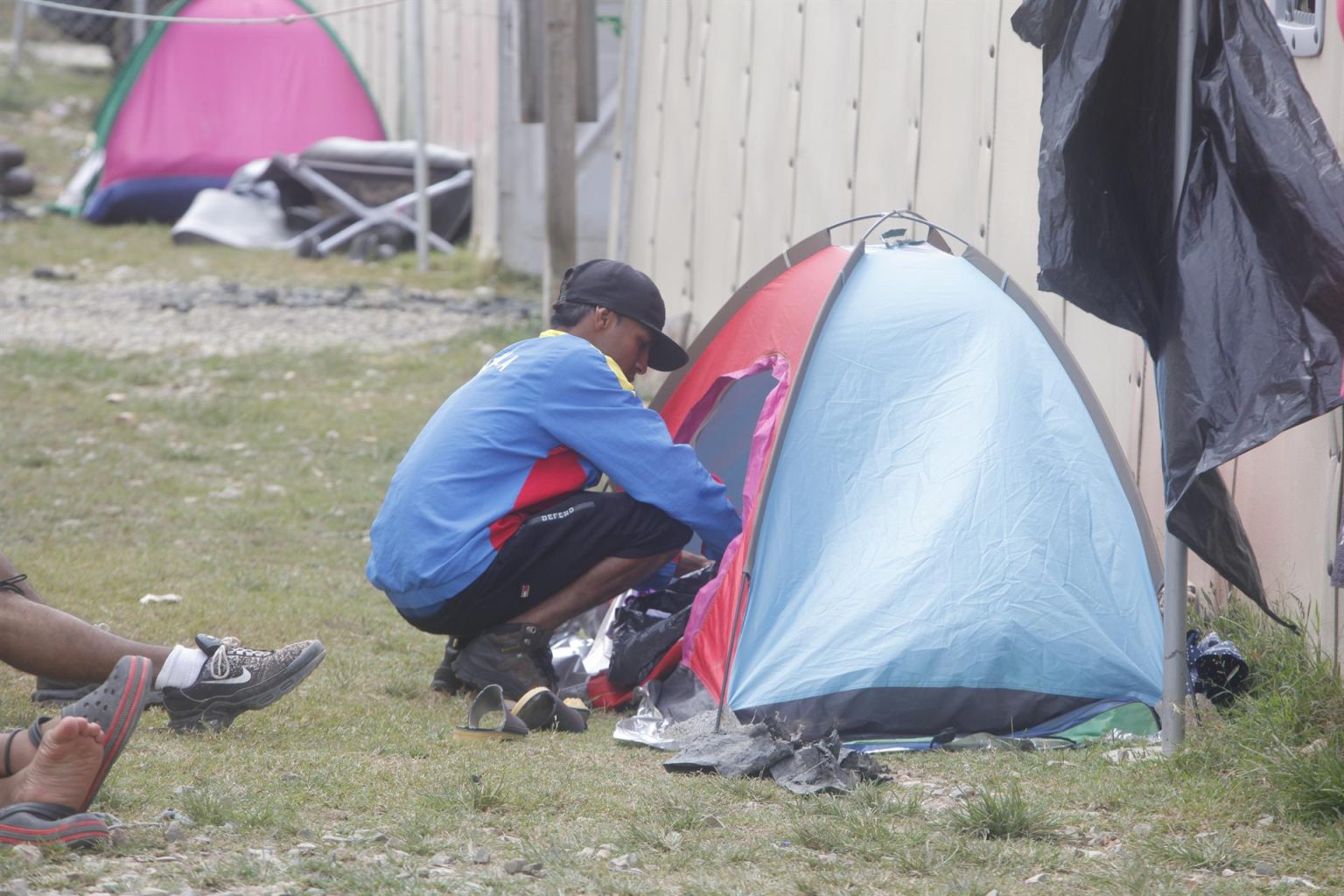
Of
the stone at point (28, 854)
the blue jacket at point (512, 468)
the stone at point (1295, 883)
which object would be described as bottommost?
the stone at point (1295, 883)

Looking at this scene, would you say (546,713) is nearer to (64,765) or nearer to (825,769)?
(825,769)

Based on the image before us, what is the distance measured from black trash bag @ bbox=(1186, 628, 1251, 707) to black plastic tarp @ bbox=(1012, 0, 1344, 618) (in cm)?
32

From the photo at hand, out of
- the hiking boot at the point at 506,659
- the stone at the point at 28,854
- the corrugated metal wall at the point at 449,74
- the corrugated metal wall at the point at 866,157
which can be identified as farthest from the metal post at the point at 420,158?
the stone at the point at 28,854

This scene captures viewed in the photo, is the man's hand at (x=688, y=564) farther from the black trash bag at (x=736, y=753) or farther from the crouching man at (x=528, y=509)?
the black trash bag at (x=736, y=753)

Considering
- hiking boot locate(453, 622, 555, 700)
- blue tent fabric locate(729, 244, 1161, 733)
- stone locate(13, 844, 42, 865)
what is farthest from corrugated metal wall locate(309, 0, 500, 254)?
stone locate(13, 844, 42, 865)

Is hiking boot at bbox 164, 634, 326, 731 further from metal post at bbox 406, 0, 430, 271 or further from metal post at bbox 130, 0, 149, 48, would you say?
metal post at bbox 130, 0, 149, 48

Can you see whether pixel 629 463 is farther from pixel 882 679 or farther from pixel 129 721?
pixel 129 721

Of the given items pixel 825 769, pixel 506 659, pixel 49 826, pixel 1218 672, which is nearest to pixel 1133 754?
pixel 1218 672

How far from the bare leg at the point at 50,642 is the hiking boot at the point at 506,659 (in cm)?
109

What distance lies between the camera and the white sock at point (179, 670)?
12.8 feet

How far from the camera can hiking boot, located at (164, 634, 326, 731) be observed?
392cm

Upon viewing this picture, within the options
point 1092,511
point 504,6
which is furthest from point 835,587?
point 504,6

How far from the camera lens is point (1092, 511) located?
415 centimetres

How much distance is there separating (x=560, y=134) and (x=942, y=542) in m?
4.65
